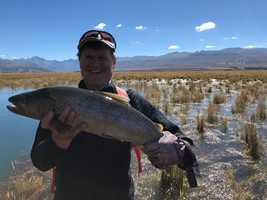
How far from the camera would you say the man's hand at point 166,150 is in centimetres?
265

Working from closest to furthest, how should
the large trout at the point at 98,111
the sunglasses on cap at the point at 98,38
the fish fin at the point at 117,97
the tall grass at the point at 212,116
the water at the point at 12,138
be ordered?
the large trout at the point at 98,111, the fish fin at the point at 117,97, the sunglasses on cap at the point at 98,38, the water at the point at 12,138, the tall grass at the point at 212,116

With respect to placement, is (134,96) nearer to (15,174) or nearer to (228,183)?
(228,183)

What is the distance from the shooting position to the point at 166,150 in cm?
264

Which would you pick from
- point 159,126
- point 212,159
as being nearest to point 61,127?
point 159,126

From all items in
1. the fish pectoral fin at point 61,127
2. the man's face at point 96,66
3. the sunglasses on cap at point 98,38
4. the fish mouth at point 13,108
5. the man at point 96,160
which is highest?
the sunglasses on cap at point 98,38

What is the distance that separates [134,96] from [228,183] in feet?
15.3

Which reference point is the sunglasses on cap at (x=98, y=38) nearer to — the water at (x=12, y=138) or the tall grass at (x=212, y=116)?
the water at (x=12, y=138)

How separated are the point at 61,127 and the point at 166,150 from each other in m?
0.87

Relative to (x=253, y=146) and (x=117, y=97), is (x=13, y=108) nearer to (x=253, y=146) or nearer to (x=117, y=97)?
(x=117, y=97)

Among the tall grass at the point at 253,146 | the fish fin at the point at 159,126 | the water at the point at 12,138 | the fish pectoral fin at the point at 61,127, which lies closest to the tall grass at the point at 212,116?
the tall grass at the point at 253,146

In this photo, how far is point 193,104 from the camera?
17734 millimetres

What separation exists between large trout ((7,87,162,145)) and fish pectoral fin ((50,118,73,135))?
6cm

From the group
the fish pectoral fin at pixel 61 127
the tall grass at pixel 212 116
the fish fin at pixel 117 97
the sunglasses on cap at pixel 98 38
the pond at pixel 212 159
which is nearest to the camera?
the fish pectoral fin at pixel 61 127

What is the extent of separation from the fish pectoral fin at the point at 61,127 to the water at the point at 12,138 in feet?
18.2
